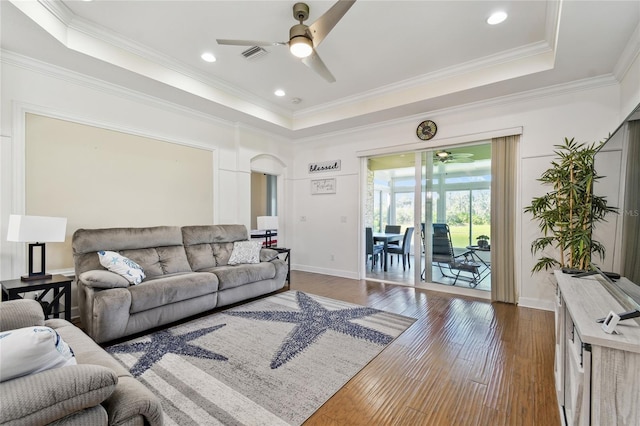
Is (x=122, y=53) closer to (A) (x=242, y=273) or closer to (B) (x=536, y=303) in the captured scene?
(A) (x=242, y=273)

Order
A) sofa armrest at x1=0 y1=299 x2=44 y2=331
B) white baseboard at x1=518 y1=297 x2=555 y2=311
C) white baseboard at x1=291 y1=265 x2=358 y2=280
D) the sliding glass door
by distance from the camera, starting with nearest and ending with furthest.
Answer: sofa armrest at x1=0 y1=299 x2=44 y2=331 < white baseboard at x1=518 y1=297 x2=555 y2=311 < the sliding glass door < white baseboard at x1=291 y1=265 x2=358 y2=280

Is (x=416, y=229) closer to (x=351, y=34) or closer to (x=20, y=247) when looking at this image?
(x=351, y=34)

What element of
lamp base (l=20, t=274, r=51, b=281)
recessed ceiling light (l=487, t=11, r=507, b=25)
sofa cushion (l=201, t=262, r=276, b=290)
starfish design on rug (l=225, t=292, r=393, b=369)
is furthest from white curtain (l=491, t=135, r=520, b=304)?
lamp base (l=20, t=274, r=51, b=281)

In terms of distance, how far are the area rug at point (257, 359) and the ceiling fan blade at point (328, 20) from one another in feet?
8.89

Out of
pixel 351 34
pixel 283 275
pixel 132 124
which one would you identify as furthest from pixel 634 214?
pixel 132 124

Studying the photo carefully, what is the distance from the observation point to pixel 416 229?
4.68 m

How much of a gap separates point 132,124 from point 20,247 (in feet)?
6.00

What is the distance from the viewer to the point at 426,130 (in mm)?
4492

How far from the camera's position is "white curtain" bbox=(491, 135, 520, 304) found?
382 centimetres

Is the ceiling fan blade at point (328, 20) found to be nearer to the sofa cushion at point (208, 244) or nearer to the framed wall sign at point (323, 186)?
the sofa cushion at point (208, 244)

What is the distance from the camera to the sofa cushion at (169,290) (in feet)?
8.89

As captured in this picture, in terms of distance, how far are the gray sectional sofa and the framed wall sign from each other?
1.82 m

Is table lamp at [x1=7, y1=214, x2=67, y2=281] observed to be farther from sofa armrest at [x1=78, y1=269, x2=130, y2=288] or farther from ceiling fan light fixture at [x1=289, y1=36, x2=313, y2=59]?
ceiling fan light fixture at [x1=289, y1=36, x2=313, y2=59]

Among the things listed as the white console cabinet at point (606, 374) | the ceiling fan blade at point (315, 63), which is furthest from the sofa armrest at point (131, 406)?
the ceiling fan blade at point (315, 63)
